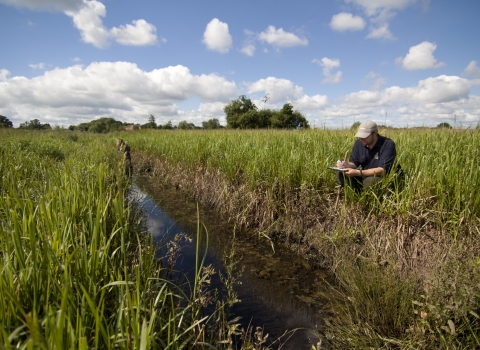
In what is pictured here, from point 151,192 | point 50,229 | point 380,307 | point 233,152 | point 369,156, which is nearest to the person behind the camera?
point 50,229

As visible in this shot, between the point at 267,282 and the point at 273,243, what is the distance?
2.90ft

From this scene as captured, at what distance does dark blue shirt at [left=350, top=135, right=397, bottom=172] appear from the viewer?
133 inches

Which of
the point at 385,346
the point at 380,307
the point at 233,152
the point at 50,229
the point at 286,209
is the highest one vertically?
the point at 233,152

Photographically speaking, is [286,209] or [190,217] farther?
[190,217]

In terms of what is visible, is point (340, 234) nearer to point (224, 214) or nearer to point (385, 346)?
point (385, 346)

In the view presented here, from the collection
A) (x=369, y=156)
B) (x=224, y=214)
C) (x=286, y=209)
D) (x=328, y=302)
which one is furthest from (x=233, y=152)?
(x=328, y=302)

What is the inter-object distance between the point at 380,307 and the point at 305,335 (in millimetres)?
760

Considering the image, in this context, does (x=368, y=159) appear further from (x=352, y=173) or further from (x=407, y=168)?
(x=352, y=173)

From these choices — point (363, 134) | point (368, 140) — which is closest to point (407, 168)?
point (368, 140)

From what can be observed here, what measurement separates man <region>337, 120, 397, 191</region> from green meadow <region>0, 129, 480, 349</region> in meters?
0.21

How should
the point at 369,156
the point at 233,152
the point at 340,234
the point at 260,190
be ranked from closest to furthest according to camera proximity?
the point at 340,234 < the point at 369,156 < the point at 260,190 < the point at 233,152

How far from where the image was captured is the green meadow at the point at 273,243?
4.05 feet

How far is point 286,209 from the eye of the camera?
3.84 m

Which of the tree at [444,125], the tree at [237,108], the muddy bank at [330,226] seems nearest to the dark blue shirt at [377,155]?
the muddy bank at [330,226]
